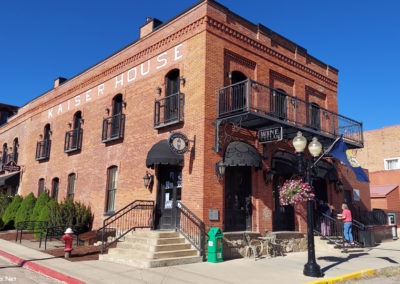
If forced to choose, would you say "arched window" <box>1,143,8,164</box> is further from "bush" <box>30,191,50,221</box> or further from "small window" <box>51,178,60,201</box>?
"bush" <box>30,191,50,221</box>

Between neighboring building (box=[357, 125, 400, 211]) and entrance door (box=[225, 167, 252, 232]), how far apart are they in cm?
2044

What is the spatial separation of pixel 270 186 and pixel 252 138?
78.2 inches

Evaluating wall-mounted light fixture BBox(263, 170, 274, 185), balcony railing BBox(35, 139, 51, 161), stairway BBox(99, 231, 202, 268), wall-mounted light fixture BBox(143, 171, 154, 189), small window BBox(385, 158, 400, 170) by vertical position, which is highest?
small window BBox(385, 158, 400, 170)

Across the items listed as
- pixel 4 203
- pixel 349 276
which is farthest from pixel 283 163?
pixel 4 203

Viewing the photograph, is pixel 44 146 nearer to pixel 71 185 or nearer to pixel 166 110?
pixel 71 185

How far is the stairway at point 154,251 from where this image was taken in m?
10.2

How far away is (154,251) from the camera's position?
10.5 m

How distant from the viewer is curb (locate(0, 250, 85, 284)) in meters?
8.39

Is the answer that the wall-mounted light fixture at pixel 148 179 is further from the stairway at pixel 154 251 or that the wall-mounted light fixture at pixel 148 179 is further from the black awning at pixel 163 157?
the stairway at pixel 154 251

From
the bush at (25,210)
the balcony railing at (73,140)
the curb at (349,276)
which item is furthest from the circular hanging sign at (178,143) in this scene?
the bush at (25,210)

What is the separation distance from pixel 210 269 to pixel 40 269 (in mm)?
4457

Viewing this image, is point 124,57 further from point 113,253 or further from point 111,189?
point 113,253

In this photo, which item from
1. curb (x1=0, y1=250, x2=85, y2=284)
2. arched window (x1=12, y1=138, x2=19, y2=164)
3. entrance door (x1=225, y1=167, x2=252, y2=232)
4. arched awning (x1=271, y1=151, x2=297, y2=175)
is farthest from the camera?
arched window (x1=12, y1=138, x2=19, y2=164)

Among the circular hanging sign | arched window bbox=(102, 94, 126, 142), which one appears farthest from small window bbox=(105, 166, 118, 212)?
the circular hanging sign
